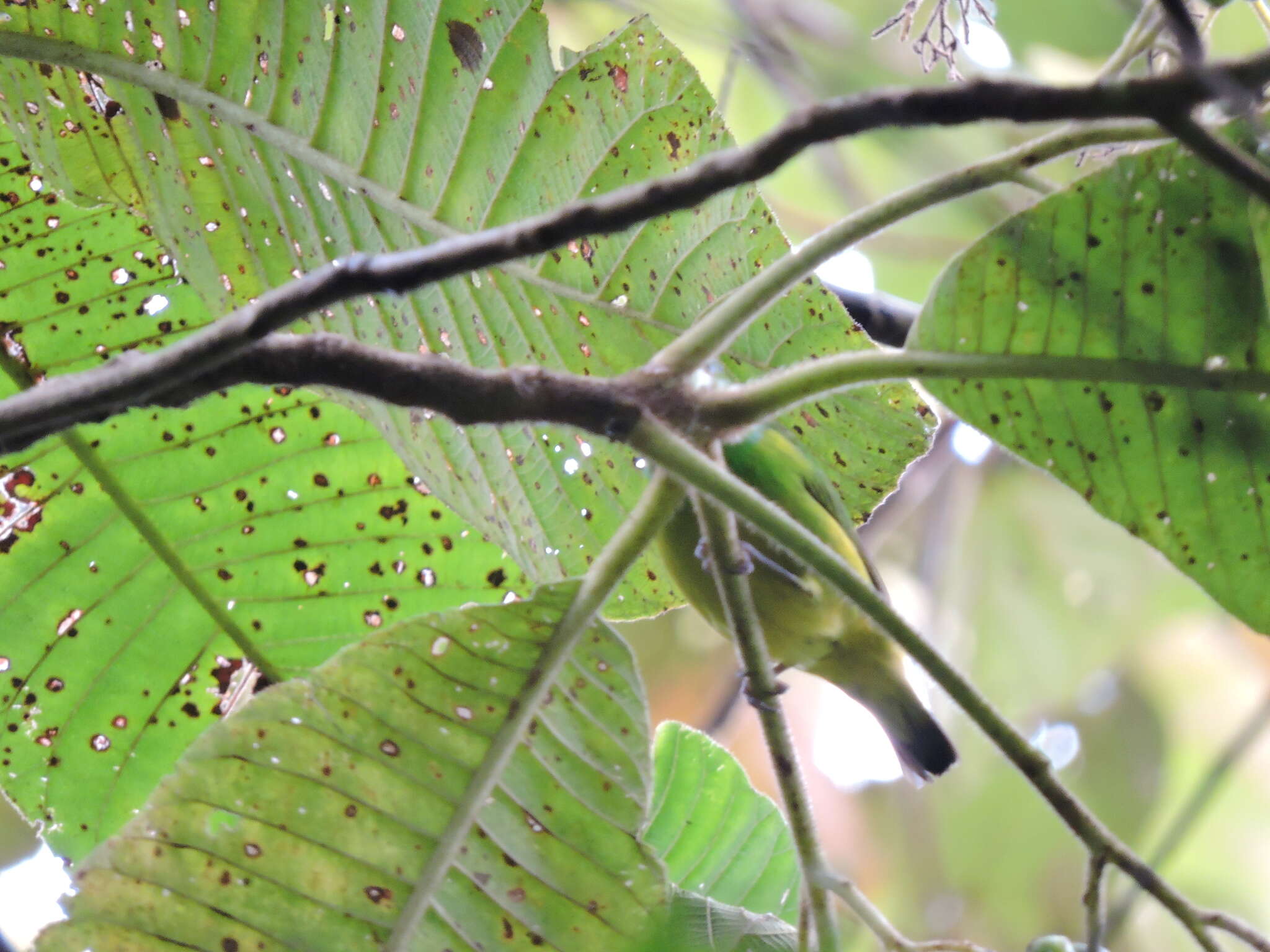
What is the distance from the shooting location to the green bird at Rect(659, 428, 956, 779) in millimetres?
1784

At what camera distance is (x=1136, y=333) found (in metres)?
0.96

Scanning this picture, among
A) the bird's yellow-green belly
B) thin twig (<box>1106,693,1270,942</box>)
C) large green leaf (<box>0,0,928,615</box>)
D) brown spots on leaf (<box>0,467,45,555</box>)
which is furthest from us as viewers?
thin twig (<box>1106,693,1270,942</box>)

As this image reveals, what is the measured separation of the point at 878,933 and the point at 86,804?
968mm

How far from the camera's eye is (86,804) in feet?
4.93

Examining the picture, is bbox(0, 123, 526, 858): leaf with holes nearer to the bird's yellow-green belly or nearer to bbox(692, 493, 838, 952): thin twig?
the bird's yellow-green belly

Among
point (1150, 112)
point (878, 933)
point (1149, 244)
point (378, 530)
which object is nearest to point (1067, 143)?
point (1149, 244)

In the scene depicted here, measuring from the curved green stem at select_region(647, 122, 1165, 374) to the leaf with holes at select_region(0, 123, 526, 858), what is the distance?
2.27 ft

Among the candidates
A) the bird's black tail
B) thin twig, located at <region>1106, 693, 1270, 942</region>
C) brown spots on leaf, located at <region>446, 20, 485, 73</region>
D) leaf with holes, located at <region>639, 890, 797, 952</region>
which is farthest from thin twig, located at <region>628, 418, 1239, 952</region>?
thin twig, located at <region>1106, 693, 1270, 942</region>

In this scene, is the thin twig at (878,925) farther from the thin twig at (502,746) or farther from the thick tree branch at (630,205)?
the thick tree branch at (630,205)

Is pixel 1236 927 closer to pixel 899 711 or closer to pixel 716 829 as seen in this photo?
pixel 716 829

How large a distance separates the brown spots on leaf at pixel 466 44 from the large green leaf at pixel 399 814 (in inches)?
21.8

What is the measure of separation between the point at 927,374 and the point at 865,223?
151mm

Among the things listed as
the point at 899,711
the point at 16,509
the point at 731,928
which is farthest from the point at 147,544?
the point at 899,711

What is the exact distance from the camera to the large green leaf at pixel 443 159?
1.25 meters
